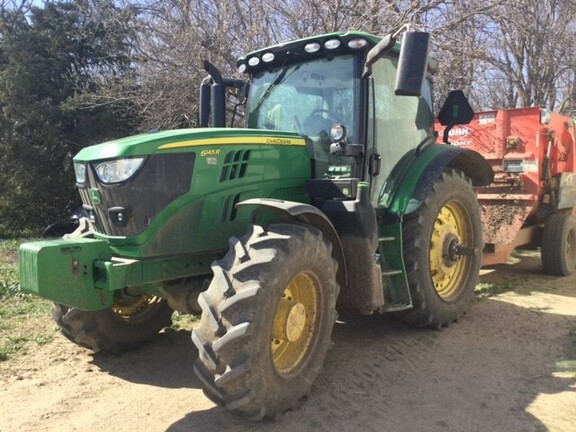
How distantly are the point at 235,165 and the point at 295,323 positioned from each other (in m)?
1.13

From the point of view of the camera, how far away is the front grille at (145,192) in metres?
3.48

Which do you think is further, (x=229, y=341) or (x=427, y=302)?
(x=427, y=302)

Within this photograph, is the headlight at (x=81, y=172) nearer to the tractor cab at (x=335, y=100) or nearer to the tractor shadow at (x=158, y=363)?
the tractor shadow at (x=158, y=363)

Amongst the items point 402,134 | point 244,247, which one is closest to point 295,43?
point 402,134

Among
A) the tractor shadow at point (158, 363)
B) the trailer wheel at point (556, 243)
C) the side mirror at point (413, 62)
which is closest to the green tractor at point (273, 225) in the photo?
the side mirror at point (413, 62)

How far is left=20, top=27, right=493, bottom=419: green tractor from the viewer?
3266mm

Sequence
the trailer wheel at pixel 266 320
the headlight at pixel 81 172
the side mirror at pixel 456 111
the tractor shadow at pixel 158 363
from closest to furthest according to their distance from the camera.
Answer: the trailer wheel at pixel 266 320
the headlight at pixel 81 172
the tractor shadow at pixel 158 363
the side mirror at pixel 456 111

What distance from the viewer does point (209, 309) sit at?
10.4 feet

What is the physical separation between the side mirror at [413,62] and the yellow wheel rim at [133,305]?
2523 millimetres

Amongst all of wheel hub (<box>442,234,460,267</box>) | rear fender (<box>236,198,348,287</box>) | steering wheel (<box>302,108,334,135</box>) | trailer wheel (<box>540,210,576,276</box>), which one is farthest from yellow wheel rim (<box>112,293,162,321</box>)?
trailer wheel (<box>540,210,576,276</box>)

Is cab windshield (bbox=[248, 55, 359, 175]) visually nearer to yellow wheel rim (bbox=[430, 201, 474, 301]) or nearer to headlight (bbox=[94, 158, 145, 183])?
yellow wheel rim (bbox=[430, 201, 474, 301])

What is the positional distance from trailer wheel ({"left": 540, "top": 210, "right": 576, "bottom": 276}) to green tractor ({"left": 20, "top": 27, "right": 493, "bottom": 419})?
9.33ft

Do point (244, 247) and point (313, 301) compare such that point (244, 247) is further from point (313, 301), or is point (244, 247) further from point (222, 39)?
point (222, 39)

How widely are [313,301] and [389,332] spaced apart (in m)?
1.57
